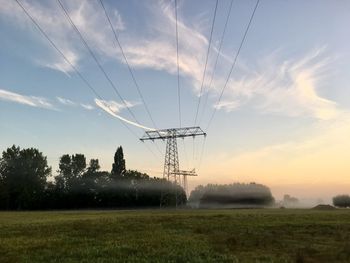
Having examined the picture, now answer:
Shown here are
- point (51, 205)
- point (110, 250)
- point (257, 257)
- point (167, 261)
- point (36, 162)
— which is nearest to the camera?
point (167, 261)

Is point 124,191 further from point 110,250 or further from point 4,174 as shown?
point 110,250

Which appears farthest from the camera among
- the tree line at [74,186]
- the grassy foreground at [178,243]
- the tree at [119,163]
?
the tree at [119,163]

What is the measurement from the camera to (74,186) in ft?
508

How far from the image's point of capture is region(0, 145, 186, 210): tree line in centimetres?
14475

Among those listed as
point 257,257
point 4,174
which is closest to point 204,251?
point 257,257

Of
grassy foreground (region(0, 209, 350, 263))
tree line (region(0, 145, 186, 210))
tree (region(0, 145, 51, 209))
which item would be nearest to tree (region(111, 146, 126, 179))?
tree line (region(0, 145, 186, 210))

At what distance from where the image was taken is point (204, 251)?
23219 mm

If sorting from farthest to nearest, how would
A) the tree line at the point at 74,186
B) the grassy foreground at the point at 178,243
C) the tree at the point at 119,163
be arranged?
1. the tree at the point at 119,163
2. the tree line at the point at 74,186
3. the grassy foreground at the point at 178,243

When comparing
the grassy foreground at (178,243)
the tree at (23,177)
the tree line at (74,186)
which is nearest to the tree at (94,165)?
the tree line at (74,186)

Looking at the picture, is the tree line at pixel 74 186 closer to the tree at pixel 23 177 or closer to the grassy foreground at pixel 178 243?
the tree at pixel 23 177

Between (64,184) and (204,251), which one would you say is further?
(64,184)

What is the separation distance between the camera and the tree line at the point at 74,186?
14475cm

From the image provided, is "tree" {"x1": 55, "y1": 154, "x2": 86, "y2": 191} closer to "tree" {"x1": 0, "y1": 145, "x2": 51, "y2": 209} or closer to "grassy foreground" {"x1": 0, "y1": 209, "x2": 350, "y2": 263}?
"tree" {"x1": 0, "y1": 145, "x2": 51, "y2": 209}

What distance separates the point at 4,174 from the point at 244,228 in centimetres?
14188
